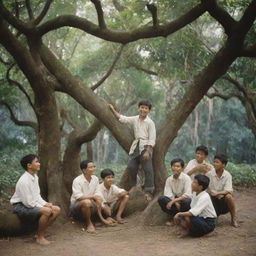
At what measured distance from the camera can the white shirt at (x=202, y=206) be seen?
6.01 m

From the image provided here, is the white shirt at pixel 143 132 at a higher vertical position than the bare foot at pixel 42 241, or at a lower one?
higher

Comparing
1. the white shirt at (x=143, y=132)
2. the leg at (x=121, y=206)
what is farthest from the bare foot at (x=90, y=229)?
the white shirt at (x=143, y=132)

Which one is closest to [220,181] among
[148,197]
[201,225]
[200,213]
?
[200,213]

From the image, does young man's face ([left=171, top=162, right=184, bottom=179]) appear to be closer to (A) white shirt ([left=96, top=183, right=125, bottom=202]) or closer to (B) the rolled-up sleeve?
(B) the rolled-up sleeve

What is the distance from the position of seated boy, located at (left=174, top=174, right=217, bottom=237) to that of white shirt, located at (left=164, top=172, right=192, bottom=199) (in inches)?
24.1

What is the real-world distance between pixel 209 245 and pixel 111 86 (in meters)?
15.3

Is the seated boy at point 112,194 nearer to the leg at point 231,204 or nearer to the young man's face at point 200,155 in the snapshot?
the young man's face at point 200,155

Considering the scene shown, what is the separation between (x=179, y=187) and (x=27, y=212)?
283 cm

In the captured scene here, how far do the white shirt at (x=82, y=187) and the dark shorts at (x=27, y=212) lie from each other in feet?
3.27

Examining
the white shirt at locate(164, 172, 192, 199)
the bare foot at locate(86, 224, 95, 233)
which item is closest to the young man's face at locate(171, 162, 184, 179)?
the white shirt at locate(164, 172, 192, 199)

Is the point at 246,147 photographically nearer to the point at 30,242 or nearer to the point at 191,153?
the point at 191,153

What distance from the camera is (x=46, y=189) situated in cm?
784

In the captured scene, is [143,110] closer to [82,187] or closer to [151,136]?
[151,136]

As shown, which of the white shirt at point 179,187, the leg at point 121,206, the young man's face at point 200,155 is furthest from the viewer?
the leg at point 121,206
